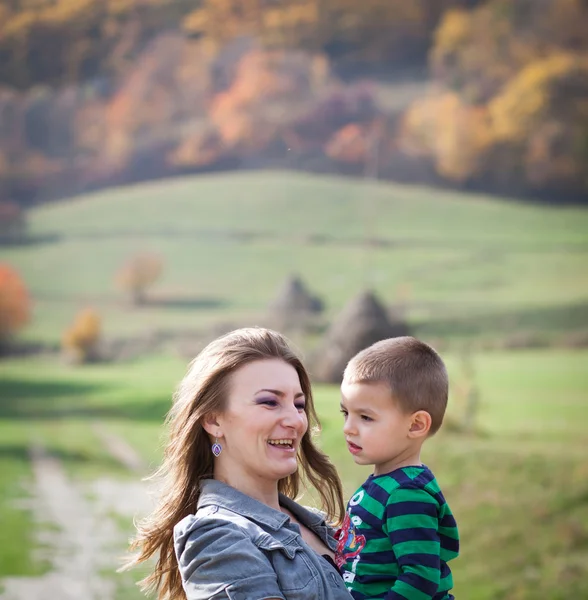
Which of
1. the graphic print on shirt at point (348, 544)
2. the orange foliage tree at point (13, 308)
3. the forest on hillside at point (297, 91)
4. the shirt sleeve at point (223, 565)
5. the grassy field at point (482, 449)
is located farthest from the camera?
the orange foliage tree at point (13, 308)

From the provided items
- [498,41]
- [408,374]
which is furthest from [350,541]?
[498,41]

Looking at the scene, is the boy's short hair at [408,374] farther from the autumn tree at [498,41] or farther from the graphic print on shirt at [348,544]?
the autumn tree at [498,41]

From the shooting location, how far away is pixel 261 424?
2.04 meters

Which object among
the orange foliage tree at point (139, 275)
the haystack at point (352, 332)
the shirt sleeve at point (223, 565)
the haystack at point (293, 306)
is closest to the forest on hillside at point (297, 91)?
the orange foliage tree at point (139, 275)

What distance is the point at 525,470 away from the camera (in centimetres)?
643

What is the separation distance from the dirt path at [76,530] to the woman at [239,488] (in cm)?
422

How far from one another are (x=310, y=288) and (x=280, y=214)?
608mm

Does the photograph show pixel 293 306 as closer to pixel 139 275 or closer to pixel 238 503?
pixel 139 275

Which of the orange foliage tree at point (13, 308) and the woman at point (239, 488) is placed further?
the orange foliage tree at point (13, 308)

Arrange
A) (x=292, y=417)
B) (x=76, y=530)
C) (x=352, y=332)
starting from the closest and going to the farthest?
(x=292, y=417) < (x=76, y=530) < (x=352, y=332)

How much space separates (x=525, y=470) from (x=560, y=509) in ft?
1.08

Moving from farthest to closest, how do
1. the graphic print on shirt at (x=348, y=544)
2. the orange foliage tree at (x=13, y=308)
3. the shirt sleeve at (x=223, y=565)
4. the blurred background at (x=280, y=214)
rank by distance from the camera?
the orange foliage tree at (x=13, y=308) < the blurred background at (x=280, y=214) < the graphic print on shirt at (x=348, y=544) < the shirt sleeve at (x=223, y=565)

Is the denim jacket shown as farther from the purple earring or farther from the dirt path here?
the dirt path

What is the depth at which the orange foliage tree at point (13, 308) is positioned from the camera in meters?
7.06
